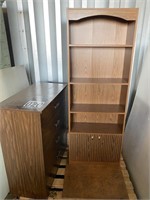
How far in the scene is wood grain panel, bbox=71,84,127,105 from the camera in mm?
1596

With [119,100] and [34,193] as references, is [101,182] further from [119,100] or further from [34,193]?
[119,100]

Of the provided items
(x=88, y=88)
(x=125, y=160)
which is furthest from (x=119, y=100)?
A: (x=125, y=160)

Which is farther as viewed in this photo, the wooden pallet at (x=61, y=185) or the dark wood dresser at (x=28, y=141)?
the wooden pallet at (x=61, y=185)

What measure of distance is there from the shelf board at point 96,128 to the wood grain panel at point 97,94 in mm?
258

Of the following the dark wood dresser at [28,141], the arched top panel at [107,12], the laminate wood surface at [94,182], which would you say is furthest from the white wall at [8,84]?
the arched top panel at [107,12]

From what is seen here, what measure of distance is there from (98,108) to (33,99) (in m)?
0.68

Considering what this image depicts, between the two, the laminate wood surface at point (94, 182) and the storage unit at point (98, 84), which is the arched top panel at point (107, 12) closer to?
the storage unit at point (98, 84)

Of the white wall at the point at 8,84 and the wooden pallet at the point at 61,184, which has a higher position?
the white wall at the point at 8,84

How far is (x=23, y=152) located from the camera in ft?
3.82

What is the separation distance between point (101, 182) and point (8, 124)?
100 cm

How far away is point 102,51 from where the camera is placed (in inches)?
58.7

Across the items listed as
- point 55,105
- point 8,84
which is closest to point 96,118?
point 55,105

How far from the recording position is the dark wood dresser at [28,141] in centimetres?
106

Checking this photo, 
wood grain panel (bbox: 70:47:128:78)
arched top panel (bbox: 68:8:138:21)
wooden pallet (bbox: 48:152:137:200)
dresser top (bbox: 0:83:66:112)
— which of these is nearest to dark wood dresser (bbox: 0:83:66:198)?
dresser top (bbox: 0:83:66:112)
